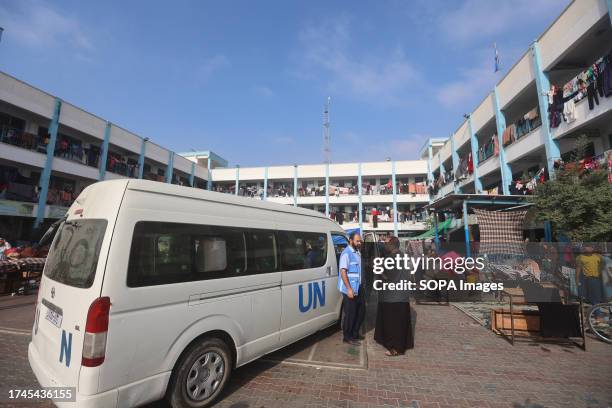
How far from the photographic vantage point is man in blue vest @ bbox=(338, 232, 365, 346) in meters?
5.29

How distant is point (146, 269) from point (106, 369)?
84 centimetres

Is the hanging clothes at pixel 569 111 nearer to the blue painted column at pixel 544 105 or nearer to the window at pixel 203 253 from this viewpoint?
the blue painted column at pixel 544 105

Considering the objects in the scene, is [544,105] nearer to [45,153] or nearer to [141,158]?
[45,153]

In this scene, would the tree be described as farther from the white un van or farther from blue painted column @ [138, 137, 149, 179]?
blue painted column @ [138, 137, 149, 179]

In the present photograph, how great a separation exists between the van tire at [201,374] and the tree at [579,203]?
8.90 m

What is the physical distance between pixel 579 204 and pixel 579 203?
0.04m

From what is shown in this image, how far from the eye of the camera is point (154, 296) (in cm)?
283

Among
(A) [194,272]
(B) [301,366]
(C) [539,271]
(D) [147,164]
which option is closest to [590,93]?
(C) [539,271]

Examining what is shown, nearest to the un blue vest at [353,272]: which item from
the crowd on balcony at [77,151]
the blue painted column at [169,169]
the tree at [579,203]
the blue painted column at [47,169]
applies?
the tree at [579,203]

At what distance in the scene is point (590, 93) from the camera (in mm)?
10547

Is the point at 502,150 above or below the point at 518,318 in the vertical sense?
above

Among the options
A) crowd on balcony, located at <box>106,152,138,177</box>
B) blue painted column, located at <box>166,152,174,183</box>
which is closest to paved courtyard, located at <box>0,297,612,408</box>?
crowd on balcony, located at <box>106,152,138,177</box>

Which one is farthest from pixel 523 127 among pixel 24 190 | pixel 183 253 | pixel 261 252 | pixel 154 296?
pixel 24 190

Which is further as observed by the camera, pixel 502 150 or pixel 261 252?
pixel 502 150
